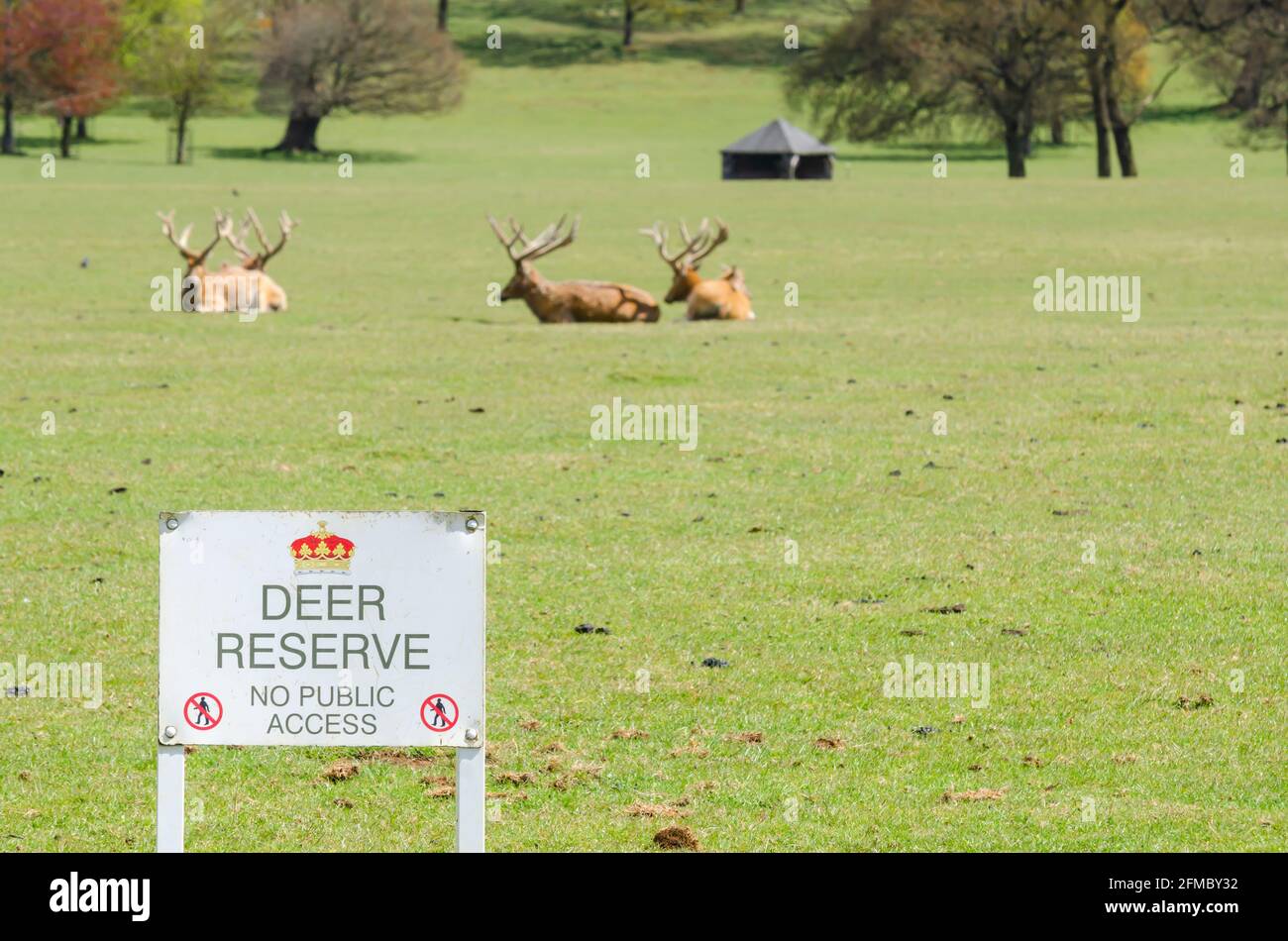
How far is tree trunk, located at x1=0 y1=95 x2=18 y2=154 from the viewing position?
258 feet

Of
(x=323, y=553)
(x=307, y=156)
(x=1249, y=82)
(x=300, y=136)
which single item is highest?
(x=1249, y=82)

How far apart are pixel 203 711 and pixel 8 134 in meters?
78.8

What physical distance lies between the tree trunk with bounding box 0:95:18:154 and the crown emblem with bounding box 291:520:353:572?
254 ft

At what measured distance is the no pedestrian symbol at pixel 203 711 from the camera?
4949 mm

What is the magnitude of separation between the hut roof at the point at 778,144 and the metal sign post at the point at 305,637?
68.7 meters

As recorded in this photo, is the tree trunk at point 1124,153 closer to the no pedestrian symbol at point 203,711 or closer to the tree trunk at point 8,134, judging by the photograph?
the tree trunk at point 8,134

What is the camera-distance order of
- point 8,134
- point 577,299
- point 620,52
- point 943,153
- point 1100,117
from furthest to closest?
1. point 620,52
2. point 943,153
3. point 8,134
4. point 1100,117
5. point 577,299

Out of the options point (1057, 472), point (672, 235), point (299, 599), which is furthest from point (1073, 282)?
point (299, 599)

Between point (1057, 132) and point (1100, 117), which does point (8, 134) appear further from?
point (1057, 132)

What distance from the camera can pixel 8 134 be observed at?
259 feet

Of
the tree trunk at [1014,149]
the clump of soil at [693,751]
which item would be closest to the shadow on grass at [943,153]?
the tree trunk at [1014,149]

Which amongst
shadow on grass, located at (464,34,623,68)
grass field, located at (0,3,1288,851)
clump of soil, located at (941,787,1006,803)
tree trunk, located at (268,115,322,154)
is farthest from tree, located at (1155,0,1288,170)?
clump of soil, located at (941,787,1006,803)

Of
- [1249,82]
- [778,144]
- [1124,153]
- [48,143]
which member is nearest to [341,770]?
[778,144]

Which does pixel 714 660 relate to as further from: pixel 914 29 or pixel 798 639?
pixel 914 29
